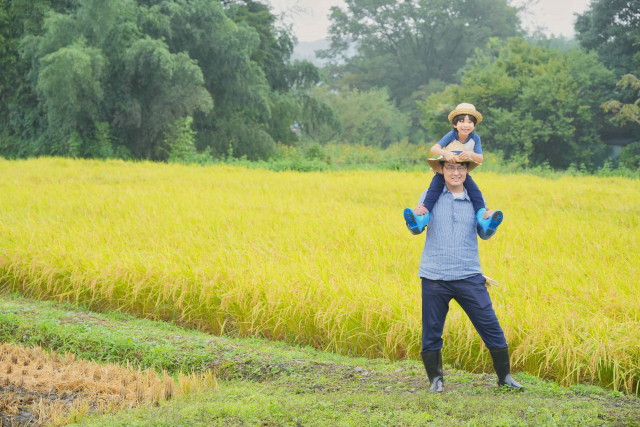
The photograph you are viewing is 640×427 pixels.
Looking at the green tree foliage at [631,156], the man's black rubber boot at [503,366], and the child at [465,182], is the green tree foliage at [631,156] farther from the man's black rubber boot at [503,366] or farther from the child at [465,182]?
the man's black rubber boot at [503,366]

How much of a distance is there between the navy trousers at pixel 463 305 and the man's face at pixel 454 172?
21.7 inches

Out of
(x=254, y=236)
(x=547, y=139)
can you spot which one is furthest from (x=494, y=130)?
(x=254, y=236)

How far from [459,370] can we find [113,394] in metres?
2.13

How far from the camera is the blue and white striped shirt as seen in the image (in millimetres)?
3008

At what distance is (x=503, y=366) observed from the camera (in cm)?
305

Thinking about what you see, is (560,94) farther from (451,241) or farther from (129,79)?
(451,241)

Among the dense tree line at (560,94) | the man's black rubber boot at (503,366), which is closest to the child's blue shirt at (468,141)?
the man's black rubber boot at (503,366)

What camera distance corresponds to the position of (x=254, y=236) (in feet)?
22.2

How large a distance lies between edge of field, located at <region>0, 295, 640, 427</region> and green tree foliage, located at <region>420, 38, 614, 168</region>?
60.9 feet

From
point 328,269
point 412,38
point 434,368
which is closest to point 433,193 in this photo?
point 434,368

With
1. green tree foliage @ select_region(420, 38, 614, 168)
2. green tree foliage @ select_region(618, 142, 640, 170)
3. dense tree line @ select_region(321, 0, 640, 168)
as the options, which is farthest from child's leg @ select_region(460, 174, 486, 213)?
green tree foliage @ select_region(618, 142, 640, 170)

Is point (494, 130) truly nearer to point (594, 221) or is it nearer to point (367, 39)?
point (594, 221)

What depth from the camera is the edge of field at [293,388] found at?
2.73 m

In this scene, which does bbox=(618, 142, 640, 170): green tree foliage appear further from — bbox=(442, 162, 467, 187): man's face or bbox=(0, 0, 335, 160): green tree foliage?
bbox=(442, 162, 467, 187): man's face
